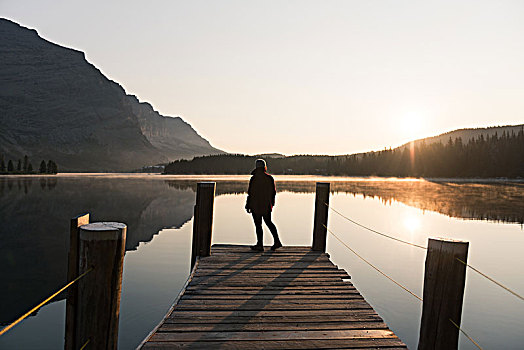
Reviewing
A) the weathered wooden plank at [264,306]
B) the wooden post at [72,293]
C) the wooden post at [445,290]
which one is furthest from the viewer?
the weathered wooden plank at [264,306]

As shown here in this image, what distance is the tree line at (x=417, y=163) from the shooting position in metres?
108

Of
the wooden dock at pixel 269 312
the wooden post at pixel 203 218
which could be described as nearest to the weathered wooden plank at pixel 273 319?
the wooden dock at pixel 269 312

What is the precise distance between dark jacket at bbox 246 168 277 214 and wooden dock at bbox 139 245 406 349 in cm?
148

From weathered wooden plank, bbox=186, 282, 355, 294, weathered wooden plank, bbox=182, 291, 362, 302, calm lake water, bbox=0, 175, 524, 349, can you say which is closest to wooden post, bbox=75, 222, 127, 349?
weathered wooden plank, bbox=182, 291, 362, 302

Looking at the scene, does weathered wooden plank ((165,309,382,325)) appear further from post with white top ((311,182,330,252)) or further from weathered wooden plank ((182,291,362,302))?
post with white top ((311,182,330,252))

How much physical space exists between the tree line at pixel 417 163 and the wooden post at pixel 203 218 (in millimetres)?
120000

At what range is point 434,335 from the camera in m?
3.95

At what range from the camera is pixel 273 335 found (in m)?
4.72

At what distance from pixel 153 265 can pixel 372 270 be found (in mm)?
8637

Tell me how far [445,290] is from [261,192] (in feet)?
18.6

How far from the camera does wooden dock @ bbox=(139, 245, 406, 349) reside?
14.9 feet

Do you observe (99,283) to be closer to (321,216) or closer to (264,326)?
(264,326)

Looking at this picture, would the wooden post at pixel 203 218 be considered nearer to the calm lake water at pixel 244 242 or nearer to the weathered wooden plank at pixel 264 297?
the calm lake water at pixel 244 242

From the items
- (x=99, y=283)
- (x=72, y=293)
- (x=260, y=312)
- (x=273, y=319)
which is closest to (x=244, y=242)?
(x=260, y=312)
